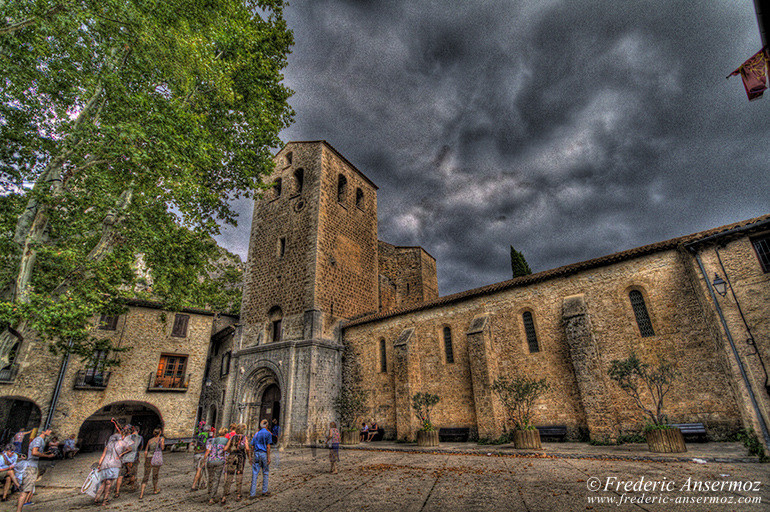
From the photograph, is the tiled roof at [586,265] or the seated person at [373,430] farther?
the seated person at [373,430]

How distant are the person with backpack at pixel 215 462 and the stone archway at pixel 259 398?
34.2ft

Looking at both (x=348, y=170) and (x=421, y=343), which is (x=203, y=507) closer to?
(x=421, y=343)

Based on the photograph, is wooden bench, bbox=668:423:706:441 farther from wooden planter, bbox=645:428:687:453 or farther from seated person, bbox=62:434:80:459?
seated person, bbox=62:434:80:459

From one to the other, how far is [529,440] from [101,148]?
15363mm

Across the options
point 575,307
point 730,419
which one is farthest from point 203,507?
point 730,419

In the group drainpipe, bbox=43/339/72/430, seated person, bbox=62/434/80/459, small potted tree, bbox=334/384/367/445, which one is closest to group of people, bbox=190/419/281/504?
small potted tree, bbox=334/384/367/445

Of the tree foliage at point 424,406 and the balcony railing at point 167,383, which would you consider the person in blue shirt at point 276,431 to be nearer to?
the tree foliage at point 424,406

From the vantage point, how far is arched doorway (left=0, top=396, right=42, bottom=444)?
16844 millimetres

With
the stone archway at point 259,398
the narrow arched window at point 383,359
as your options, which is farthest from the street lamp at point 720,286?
the stone archway at point 259,398

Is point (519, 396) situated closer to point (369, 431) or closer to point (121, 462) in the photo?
point (369, 431)

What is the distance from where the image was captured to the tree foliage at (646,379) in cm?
949

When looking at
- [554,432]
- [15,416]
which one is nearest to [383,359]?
[554,432]

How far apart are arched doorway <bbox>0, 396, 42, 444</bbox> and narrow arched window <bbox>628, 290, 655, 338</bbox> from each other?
2882cm

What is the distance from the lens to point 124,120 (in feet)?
29.2
